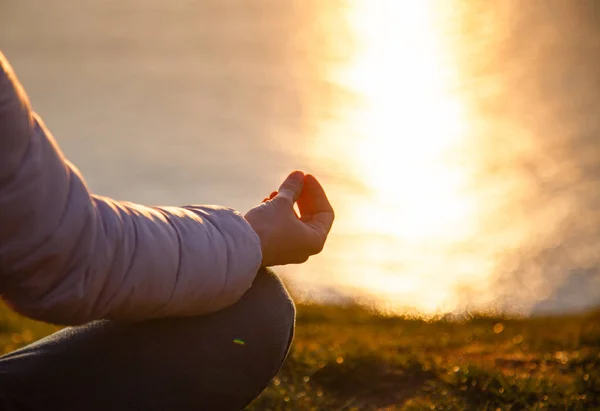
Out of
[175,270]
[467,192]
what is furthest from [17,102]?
[467,192]

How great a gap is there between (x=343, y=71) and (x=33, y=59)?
11153 millimetres

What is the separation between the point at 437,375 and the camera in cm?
395

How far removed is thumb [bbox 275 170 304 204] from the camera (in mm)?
2322

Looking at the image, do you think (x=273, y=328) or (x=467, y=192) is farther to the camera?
(x=467, y=192)

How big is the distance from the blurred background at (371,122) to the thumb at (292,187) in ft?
21.3

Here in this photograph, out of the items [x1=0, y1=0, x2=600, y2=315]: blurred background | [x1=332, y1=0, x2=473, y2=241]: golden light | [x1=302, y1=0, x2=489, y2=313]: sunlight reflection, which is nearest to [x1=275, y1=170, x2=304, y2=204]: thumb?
[x1=0, y1=0, x2=600, y2=315]: blurred background

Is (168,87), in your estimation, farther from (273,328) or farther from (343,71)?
(273,328)

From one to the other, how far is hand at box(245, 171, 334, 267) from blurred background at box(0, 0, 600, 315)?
6.51 m

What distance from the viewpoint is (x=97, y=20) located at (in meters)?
35.3

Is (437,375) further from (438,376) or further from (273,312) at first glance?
(273,312)

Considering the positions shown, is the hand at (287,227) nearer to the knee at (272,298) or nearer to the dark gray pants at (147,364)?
the knee at (272,298)

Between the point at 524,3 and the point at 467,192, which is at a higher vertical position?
the point at 524,3

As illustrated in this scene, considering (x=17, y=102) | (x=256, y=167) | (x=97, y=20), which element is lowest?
(x=256, y=167)

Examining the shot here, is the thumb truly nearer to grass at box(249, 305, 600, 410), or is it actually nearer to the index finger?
the index finger
